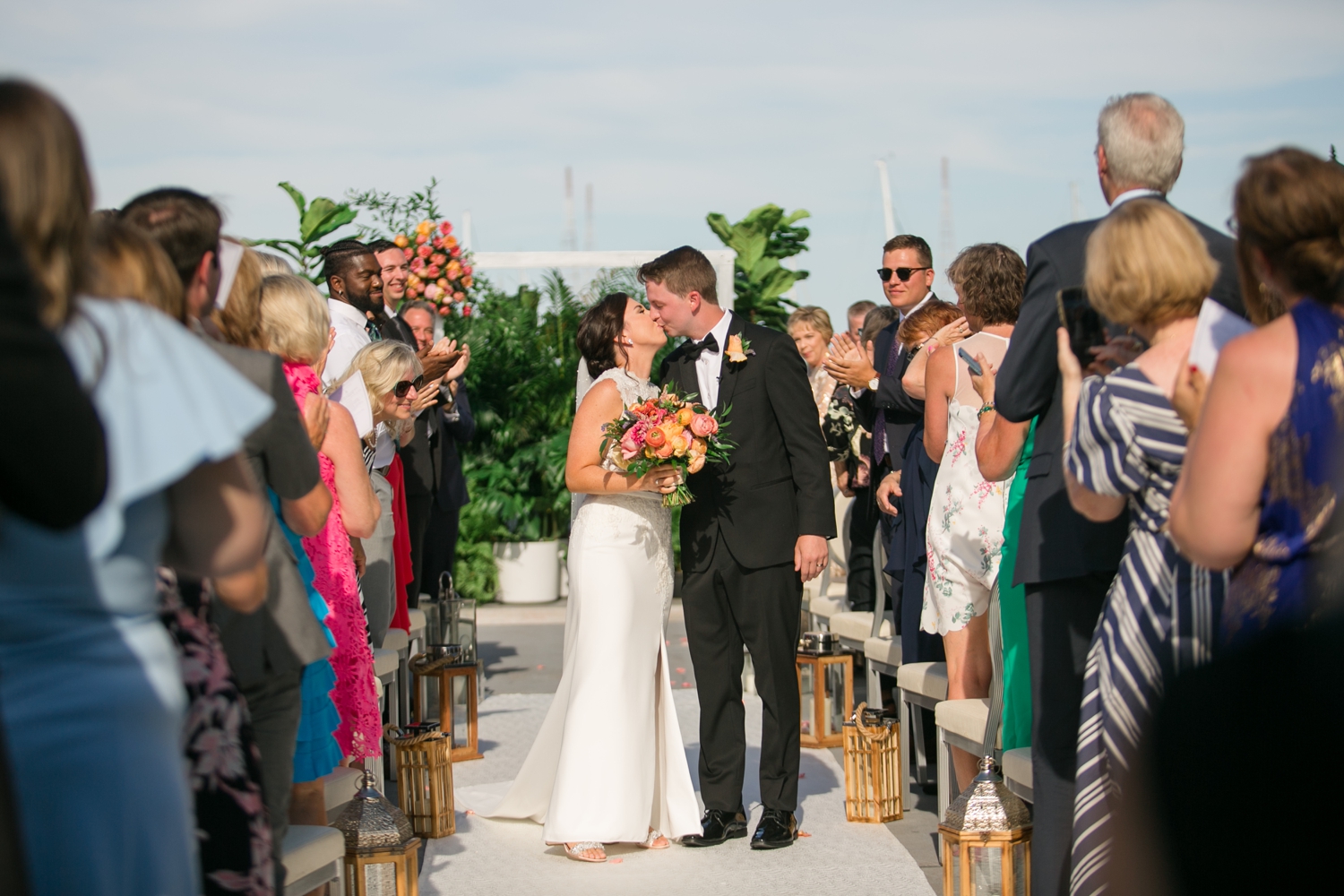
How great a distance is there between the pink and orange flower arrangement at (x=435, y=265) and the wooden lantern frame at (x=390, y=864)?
5.09m

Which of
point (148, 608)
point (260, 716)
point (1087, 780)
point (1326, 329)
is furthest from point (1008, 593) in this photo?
point (148, 608)

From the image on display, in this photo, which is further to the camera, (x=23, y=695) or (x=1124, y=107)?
(x=1124, y=107)

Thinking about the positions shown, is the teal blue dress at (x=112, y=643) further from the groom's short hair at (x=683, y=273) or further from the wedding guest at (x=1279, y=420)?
the groom's short hair at (x=683, y=273)

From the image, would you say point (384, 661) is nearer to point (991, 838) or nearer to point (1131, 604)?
point (991, 838)

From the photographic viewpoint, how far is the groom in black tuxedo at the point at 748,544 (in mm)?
5277

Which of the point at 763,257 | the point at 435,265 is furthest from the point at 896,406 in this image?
the point at 763,257

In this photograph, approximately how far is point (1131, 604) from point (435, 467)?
624cm

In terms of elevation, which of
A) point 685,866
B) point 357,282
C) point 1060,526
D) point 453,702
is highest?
point 357,282

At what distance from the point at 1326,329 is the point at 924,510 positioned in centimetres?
374

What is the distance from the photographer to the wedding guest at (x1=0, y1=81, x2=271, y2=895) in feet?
6.17

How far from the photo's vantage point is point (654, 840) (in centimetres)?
535

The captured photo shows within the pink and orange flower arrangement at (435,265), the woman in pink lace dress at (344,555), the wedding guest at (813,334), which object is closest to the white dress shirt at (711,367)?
the woman in pink lace dress at (344,555)

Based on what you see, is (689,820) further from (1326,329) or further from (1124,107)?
(1326,329)

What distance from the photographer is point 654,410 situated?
493 cm
